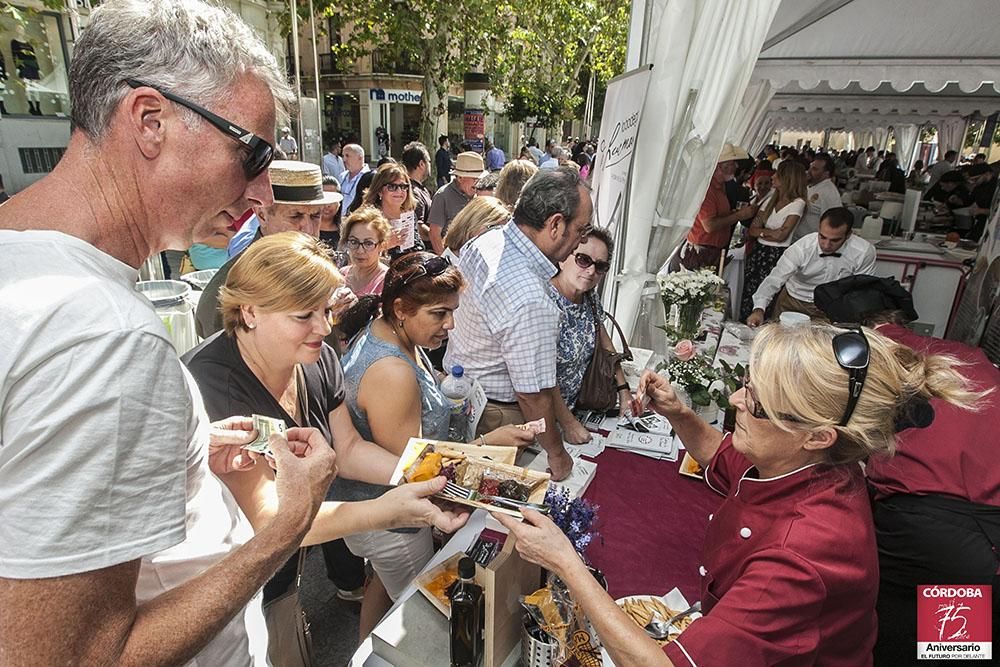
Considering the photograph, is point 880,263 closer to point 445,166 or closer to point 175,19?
point 175,19

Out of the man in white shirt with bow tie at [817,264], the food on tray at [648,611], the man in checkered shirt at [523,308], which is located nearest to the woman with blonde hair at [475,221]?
the man in checkered shirt at [523,308]

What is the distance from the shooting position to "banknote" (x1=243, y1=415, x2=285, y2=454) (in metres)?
1.29

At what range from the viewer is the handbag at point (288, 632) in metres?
1.81

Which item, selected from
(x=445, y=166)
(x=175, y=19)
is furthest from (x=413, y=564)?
(x=445, y=166)

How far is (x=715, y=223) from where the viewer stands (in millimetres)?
6266

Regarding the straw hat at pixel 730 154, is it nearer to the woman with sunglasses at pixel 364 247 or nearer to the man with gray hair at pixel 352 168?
the woman with sunglasses at pixel 364 247

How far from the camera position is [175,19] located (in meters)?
0.91

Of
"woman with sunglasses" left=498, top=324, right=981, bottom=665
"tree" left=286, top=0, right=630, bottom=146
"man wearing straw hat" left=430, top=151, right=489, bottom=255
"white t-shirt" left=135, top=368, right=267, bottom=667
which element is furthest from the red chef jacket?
"tree" left=286, top=0, right=630, bottom=146

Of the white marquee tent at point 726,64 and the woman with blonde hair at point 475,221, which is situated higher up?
the white marquee tent at point 726,64

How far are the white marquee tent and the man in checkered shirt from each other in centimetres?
134

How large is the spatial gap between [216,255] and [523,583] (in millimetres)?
4431

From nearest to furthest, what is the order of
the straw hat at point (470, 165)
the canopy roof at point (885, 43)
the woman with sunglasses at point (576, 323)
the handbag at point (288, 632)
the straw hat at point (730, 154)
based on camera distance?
1. the handbag at point (288, 632)
2. the woman with sunglasses at point (576, 323)
3. the canopy roof at point (885, 43)
4. the straw hat at point (470, 165)
5. the straw hat at point (730, 154)

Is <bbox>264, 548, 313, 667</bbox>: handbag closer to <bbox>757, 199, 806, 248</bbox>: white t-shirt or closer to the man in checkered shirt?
the man in checkered shirt

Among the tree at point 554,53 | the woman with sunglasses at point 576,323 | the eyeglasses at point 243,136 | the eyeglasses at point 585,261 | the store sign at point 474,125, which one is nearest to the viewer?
the eyeglasses at point 243,136
